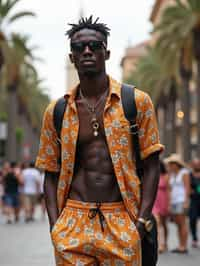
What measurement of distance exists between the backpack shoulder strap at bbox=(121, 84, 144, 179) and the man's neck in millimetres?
111

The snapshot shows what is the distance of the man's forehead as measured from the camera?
16.2 ft

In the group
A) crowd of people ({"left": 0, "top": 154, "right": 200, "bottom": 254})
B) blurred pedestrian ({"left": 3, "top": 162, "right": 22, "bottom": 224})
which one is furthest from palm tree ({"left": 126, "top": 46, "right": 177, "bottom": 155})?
crowd of people ({"left": 0, "top": 154, "right": 200, "bottom": 254})

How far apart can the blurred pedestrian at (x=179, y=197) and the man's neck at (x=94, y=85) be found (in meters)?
10.3

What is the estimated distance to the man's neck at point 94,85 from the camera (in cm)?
496

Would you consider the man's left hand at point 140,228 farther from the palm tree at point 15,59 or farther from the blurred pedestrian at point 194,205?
the palm tree at point 15,59

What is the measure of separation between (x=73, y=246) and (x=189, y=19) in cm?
3383

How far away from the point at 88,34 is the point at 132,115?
1.67 feet

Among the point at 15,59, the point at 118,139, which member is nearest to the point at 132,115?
the point at 118,139

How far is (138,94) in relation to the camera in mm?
4922

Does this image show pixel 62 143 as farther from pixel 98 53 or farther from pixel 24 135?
pixel 24 135

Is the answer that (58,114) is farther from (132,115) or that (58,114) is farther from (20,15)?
(20,15)

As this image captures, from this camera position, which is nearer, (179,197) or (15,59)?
(179,197)

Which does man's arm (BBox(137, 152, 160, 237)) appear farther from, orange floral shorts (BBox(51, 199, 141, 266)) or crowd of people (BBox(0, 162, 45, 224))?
crowd of people (BBox(0, 162, 45, 224))

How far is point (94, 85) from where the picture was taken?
16.4 ft
